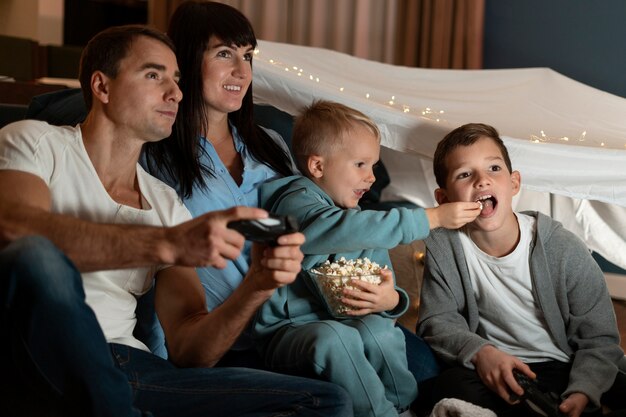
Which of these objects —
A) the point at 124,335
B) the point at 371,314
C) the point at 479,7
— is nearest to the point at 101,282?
the point at 124,335

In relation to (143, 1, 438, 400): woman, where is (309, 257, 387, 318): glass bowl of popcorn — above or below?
below

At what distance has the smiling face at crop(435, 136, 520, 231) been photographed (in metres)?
1.87

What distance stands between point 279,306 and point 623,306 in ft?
5.55

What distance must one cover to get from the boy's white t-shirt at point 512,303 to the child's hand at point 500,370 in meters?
0.09

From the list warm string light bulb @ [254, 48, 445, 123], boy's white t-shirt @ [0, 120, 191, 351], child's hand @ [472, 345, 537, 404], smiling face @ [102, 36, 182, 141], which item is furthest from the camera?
warm string light bulb @ [254, 48, 445, 123]

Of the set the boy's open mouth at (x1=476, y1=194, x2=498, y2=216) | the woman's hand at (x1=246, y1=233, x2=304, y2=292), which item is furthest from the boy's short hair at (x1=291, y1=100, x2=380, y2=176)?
the woman's hand at (x1=246, y1=233, x2=304, y2=292)

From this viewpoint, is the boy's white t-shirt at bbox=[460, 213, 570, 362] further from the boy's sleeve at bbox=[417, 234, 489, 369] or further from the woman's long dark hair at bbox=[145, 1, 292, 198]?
the woman's long dark hair at bbox=[145, 1, 292, 198]

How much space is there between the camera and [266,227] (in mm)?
1277

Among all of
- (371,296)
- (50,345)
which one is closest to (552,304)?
(371,296)

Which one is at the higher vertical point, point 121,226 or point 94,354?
point 121,226

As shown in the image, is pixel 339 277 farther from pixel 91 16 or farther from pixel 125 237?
pixel 91 16

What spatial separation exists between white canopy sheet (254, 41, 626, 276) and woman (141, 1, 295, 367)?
0.38m

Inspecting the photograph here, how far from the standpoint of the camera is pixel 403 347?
1801 mm

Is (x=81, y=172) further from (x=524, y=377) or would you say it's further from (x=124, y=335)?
(x=524, y=377)
